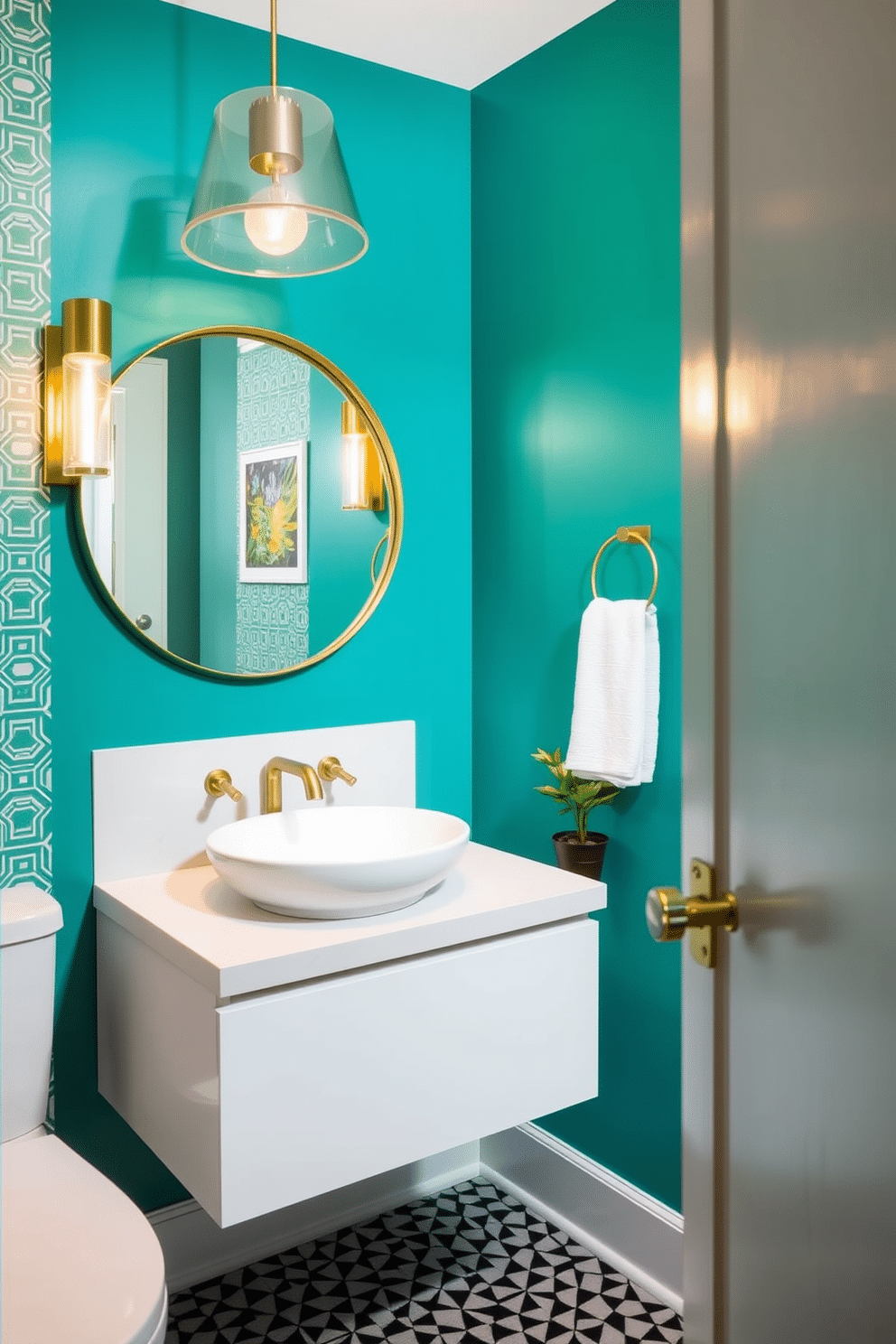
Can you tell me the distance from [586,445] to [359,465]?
0.51 m

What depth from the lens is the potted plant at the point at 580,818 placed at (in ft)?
7.18

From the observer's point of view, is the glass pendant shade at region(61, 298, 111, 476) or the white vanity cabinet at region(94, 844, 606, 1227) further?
the glass pendant shade at region(61, 298, 111, 476)

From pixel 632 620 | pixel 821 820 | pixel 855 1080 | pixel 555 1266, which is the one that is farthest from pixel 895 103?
pixel 555 1266

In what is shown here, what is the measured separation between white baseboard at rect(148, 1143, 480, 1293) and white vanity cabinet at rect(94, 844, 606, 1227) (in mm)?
350

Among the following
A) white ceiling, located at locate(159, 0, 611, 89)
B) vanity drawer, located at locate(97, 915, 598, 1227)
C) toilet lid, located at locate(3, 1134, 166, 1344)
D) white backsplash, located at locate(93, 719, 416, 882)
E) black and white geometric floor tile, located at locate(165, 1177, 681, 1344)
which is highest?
white ceiling, located at locate(159, 0, 611, 89)

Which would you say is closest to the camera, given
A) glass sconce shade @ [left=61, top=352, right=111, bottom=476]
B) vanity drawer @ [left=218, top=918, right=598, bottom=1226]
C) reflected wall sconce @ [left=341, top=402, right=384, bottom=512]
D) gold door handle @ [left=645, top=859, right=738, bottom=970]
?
gold door handle @ [left=645, top=859, right=738, bottom=970]

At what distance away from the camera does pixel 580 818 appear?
87.0 inches

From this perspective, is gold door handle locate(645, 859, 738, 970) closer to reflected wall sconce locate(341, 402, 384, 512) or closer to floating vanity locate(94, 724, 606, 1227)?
floating vanity locate(94, 724, 606, 1227)

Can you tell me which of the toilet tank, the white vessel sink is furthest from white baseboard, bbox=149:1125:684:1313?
the white vessel sink

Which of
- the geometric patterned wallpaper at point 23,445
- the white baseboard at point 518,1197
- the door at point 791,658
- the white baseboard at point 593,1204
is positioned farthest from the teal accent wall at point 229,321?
the door at point 791,658

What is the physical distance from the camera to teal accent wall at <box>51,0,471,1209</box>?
80.8 inches

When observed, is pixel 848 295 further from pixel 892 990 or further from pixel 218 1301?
pixel 218 1301

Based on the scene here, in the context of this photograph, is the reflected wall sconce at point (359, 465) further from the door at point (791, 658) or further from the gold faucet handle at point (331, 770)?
the door at point (791, 658)

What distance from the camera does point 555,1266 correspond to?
2.22m
